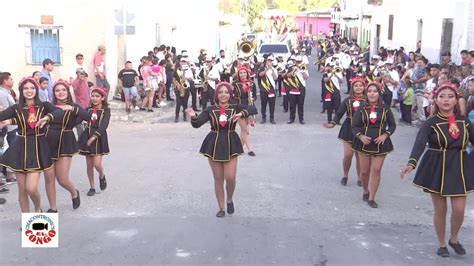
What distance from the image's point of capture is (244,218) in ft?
24.1

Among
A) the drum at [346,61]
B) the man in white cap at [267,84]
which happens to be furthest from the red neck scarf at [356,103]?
the drum at [346,61]

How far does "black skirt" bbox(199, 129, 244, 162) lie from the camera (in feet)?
23.5

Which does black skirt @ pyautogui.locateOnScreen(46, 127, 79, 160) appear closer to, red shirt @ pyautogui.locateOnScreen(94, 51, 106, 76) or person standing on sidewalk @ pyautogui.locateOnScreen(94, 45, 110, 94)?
person standing on sidewalk @ pyautogui.locateOnScreen(94, 45, 110, 94)

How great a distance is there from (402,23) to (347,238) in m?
21.3

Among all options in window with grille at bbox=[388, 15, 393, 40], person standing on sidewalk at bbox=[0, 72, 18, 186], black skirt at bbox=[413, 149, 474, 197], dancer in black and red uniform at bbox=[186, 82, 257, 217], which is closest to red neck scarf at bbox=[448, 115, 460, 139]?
black skirt at bbox=[413, 149, 474, 197]

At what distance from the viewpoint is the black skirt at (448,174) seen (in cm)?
592

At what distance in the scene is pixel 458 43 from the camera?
55.4 feet

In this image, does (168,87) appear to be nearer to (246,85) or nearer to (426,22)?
(246,85)

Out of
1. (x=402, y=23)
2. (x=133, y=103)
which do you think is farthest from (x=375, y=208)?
(x=402, y=23)

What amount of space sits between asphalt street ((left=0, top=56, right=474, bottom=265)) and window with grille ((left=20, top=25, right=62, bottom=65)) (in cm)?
632

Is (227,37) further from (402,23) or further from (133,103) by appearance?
(133,103)

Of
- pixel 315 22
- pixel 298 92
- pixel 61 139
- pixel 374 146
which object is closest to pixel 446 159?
pixel 374 146

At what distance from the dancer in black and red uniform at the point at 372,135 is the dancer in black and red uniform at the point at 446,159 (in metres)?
1.67

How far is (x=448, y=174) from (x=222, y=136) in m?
2.63
